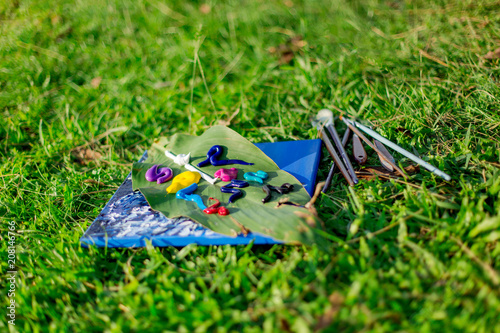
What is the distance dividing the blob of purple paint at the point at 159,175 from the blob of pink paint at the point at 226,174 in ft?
0.80

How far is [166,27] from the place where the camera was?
351 centimetres

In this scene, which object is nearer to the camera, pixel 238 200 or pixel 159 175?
pixel 238 200

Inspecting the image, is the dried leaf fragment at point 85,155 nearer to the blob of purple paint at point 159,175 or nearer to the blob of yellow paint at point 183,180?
the blob of purple paint at point 159,175

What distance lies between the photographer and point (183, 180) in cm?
166

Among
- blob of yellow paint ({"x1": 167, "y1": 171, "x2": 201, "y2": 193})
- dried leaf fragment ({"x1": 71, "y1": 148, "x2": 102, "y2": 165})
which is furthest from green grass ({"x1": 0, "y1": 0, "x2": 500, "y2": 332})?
blob of yellow paint ({"x1": 167, "y1": 171, "x2": 201, "y2": 193})

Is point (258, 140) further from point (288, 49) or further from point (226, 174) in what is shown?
point (288, 49)

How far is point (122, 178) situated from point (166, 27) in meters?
2.08

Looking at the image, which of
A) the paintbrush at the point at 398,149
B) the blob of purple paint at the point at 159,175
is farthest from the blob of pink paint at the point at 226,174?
the paintbrush at the point at 398,149

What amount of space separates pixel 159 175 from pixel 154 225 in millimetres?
338

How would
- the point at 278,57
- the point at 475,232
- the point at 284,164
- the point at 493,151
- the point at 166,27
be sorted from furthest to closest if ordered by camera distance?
the point at 166,27 < the point at 278,57 < the point at 284,164 < the point at 493,151 < the point at 475,232

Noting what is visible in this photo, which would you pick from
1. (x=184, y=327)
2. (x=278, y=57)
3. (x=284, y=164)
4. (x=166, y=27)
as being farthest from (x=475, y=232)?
(x=166, y=27)

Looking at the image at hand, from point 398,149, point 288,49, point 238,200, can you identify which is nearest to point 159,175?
point 238,200

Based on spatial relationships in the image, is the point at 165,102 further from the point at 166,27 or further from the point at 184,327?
the point at 184,327

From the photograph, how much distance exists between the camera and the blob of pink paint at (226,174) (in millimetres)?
1655
